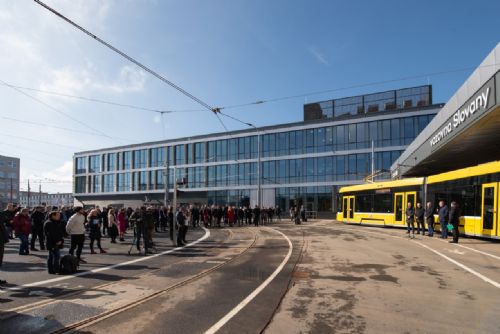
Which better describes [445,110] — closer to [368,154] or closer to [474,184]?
[474,184]

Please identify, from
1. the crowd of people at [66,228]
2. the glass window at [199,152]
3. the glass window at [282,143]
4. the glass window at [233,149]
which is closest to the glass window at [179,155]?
the glass window at [199,152]

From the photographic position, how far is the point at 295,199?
1977 inches

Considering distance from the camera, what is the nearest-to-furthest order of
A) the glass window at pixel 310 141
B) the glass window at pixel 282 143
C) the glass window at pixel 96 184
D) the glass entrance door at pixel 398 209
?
the glass entrance door at pixel 398 209
the glass window at pixel 310 141
the glass window at pixel 282 143
the glass window at pixel 96 184

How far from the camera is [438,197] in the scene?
64.7 feet

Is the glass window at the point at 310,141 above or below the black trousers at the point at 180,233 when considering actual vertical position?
Answer: above

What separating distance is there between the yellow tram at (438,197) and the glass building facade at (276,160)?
585 inches

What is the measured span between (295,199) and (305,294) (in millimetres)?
43059

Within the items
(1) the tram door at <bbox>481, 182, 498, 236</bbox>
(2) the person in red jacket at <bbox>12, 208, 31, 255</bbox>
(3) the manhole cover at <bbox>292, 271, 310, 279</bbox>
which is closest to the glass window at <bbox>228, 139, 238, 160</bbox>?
(1) the tram door at <bbox>481, 182, 498, 236</bbox>

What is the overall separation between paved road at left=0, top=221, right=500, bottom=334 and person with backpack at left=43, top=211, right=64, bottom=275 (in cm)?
45

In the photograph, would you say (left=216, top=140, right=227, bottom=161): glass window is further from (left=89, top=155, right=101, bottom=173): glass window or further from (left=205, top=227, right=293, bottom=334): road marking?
(left=205, top=227, right=293, bottom=334): road marking

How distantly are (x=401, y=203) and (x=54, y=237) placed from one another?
19550 millimetres

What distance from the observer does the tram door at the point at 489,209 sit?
15.1 m

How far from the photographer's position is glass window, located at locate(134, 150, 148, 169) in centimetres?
6606

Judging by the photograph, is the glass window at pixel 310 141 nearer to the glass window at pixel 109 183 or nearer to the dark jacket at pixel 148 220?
the glass window at pixel 109 183
